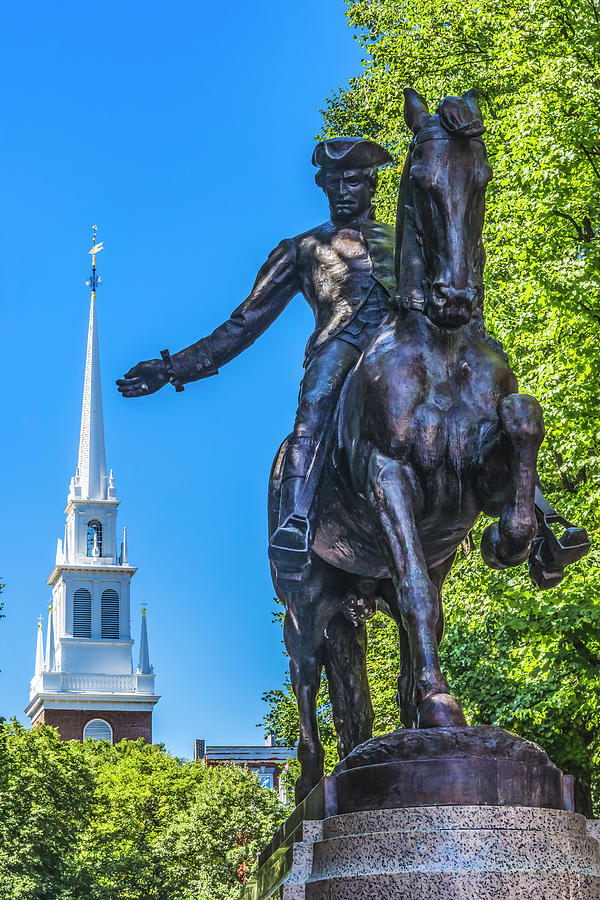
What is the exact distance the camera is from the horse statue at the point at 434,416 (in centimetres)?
621

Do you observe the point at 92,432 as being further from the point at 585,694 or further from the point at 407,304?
the point at 407,304

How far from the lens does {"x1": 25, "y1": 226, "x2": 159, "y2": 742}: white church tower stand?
123 m

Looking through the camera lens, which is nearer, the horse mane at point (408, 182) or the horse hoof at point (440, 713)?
the horse hoof at point (440, 713)

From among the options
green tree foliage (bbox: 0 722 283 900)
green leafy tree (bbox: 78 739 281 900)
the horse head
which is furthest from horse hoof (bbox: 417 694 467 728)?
green leafy tree (bbox: 78 739 281 900)

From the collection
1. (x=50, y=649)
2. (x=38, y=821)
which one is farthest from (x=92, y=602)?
(x=38, y=821)

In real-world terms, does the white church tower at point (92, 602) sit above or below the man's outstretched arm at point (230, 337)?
above

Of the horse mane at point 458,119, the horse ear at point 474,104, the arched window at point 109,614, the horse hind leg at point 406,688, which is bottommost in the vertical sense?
the horse hind leg at point 406,688

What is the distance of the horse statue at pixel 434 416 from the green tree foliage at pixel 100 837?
79.7ft

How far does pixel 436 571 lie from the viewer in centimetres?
725

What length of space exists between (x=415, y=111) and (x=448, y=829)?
3215mm

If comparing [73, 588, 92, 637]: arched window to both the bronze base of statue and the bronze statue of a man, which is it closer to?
the bronze statue of a man

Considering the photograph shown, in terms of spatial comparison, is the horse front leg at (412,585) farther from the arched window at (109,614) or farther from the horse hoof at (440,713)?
the arched window at (109,614)

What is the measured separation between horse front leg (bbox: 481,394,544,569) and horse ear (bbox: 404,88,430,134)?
1.34 m

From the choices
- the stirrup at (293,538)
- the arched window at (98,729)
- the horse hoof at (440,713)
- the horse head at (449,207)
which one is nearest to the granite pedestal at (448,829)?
the horse hoof at (440,713)
